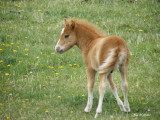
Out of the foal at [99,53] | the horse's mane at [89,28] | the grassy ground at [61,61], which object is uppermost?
the horse's mane at [89,28]

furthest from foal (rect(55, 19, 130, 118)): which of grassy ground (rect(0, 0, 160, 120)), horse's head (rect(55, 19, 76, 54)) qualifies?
grassy ground (rect(0, 0, 160, 120))

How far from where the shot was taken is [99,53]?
713cm

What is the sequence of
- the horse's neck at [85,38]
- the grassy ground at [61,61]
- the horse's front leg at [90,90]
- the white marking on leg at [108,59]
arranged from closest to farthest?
the white marking on leg at [108,59] < the horse's front leg at [90,90] < the grassy ground at [61,61] < the horse's neck at [85,38]

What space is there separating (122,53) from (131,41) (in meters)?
5.43

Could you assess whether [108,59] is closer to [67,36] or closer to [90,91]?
[90,91]

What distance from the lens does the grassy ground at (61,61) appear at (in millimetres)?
7629

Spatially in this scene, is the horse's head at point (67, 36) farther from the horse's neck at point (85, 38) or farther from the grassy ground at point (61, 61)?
the grassy ground at point (61, 61)

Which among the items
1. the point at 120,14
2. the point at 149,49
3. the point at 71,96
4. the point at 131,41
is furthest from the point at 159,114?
the point at 120,14

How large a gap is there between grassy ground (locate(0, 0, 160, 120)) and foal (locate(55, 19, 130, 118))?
1.68 ft

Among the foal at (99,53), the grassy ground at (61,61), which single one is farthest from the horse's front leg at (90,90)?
the grassy ground at (61,61)

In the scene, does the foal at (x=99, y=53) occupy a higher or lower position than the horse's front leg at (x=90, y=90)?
higher

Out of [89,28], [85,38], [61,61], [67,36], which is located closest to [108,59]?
[85,38]

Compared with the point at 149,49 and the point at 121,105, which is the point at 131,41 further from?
the point at 121,105

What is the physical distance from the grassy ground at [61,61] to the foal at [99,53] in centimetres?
51
